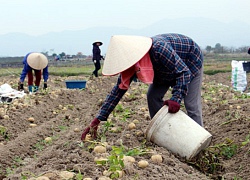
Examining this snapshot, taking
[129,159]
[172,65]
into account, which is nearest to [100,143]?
[129,159]

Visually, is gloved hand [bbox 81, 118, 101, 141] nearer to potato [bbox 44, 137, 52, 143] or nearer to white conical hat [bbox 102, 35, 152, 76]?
white conical hat [bbox 102, 35, 152, 76]

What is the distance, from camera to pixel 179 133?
3535mm

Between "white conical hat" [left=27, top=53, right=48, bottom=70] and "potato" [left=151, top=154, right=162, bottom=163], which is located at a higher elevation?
"white conical hat" [left=27, top=53, right=48, bottom=70]

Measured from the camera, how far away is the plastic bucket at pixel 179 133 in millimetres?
3510

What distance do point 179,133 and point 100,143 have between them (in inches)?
29.6

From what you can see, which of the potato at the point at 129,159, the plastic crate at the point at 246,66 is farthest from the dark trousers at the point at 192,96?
the plastic crate at the point at 246,66

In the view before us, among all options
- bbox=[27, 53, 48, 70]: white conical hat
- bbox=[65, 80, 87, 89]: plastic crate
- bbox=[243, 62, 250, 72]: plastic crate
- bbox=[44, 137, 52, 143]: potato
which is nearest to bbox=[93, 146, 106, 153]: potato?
bbox=[44, 137, 52, 143]: potato

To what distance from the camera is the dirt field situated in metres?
2.94

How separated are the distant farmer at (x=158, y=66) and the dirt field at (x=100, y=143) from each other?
1.41 ft

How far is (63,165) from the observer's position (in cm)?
292

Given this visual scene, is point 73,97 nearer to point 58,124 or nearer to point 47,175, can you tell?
point 58,124

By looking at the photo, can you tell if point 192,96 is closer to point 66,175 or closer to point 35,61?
point 66,175

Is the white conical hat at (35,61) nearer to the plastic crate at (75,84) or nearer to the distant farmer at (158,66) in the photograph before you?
the plastic crate at (75,84)

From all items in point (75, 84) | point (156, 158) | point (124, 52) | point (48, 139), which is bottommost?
point (75, 84)
